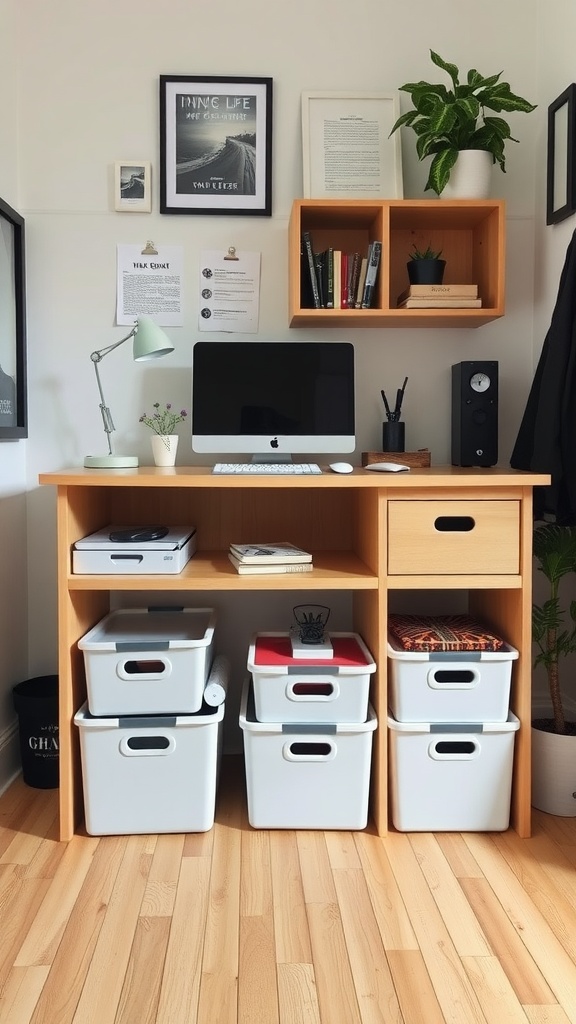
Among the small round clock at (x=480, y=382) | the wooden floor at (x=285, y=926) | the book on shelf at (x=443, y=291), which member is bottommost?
the wooden floor at (x=285, y=926)

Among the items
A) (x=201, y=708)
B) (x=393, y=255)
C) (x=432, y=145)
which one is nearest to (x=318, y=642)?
(x=201, y=708)

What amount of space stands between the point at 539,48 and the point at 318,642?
2.03 m

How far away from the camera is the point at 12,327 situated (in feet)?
8.54

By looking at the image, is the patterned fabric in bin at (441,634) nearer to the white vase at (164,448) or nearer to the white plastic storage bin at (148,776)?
the white plastic storage bin at (148,776)

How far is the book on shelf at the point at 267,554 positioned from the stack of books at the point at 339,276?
2.49ft

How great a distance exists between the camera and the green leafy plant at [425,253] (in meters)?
2.61

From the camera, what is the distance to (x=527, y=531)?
7.33 feet

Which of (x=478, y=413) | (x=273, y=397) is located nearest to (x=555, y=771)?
(x=478, y=413)

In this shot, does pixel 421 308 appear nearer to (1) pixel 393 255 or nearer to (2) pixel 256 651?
(1) pixel 393 255

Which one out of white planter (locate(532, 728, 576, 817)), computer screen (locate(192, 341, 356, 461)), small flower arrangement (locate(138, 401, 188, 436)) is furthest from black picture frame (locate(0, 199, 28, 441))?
white planter (locate(532, 728, 576, 817))

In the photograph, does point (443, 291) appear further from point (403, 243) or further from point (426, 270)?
point (403, 243)

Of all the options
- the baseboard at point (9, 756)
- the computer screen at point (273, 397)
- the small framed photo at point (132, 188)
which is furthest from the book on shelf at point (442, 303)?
the baseboard at point (9, 756)

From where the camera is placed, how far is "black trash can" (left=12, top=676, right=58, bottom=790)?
2521 millimetres

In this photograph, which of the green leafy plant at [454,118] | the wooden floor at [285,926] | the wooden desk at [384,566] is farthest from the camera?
the green leafy plant at [454,118]
